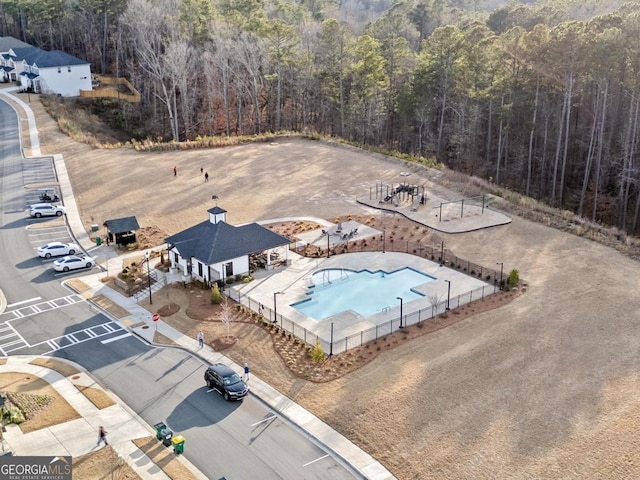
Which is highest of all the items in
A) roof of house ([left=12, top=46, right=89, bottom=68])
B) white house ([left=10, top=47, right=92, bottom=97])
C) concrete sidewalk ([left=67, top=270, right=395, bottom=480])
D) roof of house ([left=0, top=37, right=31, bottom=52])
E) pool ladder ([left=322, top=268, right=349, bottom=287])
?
roof of house ([left=0, top=37, right=31, bottom=52])

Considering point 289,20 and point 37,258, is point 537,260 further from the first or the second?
point 289,20

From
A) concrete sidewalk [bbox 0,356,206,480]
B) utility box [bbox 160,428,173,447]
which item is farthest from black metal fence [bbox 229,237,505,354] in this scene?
concrete sidewalk [bbox 0,356,206,480]

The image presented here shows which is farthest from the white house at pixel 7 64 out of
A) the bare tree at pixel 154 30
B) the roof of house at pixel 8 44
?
the bare tree at pixel 154 30

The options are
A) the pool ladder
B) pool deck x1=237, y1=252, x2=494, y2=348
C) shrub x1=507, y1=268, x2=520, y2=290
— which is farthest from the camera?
the pool ladder

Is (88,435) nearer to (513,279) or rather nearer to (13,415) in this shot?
(13,415)

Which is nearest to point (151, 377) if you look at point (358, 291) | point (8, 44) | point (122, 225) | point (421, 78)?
point (358, 291)

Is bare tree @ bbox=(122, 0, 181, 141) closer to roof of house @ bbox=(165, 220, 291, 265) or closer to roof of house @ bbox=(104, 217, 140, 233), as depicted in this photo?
roof of house @ bbox=(104, 217, 140, 233)
